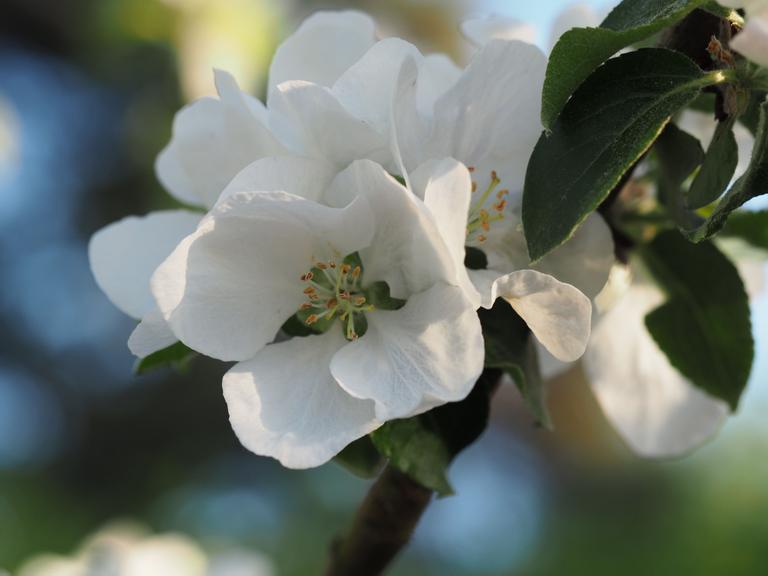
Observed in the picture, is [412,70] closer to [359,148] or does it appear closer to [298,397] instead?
[359,148]

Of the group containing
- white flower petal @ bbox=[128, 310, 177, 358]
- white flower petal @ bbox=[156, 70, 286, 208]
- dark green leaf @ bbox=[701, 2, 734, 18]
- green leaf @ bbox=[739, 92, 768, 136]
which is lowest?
white flower petal @ bbox=[128, 310, 177, 358]

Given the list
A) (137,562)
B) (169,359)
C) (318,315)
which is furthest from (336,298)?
(137,562)

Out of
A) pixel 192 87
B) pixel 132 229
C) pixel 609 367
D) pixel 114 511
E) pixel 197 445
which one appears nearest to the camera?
pixel 132 229

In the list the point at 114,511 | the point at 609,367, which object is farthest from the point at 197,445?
the point at 609,367

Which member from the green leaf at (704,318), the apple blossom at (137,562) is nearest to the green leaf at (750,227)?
the green leaf at (704,318)

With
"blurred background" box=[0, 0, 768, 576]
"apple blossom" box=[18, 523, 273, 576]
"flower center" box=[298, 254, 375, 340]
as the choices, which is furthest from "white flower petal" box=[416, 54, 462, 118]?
"blurred background" box=[0, 0, 768, 576]

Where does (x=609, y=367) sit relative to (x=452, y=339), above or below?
below

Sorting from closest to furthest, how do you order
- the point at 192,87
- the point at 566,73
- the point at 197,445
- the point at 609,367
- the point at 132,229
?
the point at 566,73 → the point at 132,229 → the point at 609,367 → the point at 192,87 → the point at 197,445

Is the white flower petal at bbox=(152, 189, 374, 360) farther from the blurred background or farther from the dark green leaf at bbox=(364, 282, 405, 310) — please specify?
the blurred background
